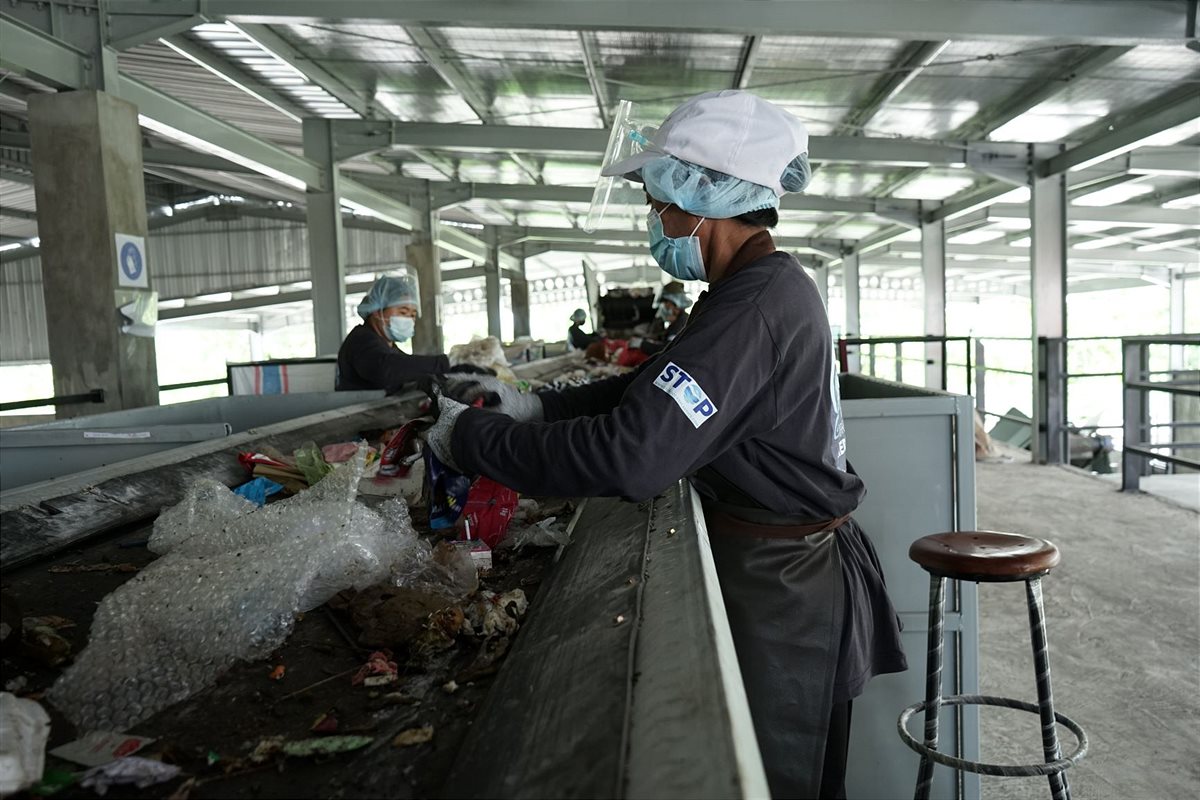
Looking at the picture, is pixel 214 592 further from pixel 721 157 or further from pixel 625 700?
pixel 721 157

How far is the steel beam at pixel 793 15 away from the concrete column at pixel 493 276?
39.6 ft

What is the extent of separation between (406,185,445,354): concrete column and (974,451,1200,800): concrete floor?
29.1 feet

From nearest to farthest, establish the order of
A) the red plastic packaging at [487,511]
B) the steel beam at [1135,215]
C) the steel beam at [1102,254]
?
the red plastic packaging at [487,511], the steel beam at [1135,215], the steel beam at [1102,254]

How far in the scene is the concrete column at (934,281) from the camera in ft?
41.2

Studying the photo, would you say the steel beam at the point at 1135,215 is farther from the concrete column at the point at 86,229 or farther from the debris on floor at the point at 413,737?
the debris on floor at the point at 413,737

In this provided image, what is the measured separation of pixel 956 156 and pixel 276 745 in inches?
374

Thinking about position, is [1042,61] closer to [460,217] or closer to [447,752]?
[447,752]

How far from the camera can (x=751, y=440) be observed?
1.49m

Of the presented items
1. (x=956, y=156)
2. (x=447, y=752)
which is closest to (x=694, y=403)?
(x=447, y=752)

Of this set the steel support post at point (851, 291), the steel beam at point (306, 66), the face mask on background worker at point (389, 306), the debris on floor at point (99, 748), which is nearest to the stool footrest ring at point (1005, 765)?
the debris on floor at point (99, 748)

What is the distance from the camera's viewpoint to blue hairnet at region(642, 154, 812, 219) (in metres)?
1.51

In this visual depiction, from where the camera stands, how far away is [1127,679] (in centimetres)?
356

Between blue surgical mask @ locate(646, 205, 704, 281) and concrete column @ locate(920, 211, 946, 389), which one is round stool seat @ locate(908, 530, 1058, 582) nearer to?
blue surgical mask @ locate(646, 205, 704, 281)

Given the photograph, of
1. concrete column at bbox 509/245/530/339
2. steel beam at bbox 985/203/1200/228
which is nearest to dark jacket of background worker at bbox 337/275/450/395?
steel beam at bbox 985/203/1200/228
